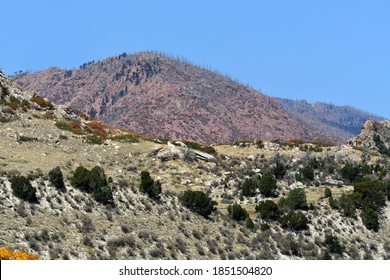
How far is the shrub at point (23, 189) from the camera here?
85.7 ft

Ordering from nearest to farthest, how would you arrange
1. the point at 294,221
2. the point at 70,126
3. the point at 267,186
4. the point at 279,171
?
the point at 294,221, the point at 267,186, the point at 279,171, the point at 70,126

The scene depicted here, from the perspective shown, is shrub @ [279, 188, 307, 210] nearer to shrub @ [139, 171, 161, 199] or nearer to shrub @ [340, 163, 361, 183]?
shrub @ [139, 171, 161, 199]

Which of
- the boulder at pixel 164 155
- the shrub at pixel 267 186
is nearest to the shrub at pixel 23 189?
the shrub at pixel 267 186

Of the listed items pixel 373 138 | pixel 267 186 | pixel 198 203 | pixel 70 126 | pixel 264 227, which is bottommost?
pixel 264 227

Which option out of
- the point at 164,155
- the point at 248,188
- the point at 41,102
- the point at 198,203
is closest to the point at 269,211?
the point at 198,203

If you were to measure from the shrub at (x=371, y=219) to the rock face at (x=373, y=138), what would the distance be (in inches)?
1705

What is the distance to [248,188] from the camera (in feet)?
150

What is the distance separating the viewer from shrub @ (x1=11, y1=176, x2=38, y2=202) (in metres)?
26.1

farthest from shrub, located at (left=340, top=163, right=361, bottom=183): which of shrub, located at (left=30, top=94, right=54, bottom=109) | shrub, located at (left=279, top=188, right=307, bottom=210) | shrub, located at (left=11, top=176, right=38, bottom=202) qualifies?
shrub, located at (left=11, top=176, right=38, bottom=202)

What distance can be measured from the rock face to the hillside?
18246 millimetres

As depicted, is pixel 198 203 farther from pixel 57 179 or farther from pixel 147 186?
pixel 57 179

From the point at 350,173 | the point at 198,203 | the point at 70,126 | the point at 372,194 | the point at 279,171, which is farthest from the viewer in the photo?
the point at 70,126

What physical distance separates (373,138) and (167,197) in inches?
2310
